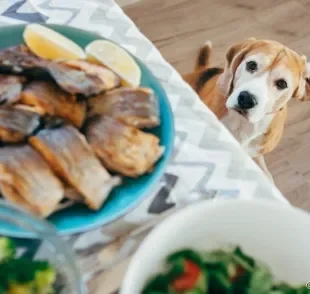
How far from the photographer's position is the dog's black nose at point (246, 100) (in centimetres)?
110

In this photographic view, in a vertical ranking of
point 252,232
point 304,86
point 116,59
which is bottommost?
point 304,86

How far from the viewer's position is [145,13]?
1.75 meters

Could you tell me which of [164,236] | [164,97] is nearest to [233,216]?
[164,236]

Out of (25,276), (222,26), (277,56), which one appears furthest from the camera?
(222,26)

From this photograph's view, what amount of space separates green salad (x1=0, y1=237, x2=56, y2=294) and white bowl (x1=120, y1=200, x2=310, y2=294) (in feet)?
0.33

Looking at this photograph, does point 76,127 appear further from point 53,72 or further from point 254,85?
point 254,85

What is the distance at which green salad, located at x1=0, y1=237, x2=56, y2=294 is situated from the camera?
18.5 inches

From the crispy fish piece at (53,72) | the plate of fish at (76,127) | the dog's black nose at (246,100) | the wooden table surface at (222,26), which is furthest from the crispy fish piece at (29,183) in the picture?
the wooden table surface at (222,26)

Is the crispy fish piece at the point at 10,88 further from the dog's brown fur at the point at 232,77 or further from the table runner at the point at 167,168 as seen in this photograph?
the dog's brown fur at the point at 232,77

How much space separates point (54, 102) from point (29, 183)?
11 cm

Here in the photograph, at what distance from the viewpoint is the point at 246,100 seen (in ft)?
3.63

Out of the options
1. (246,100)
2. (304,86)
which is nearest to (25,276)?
(246,100)

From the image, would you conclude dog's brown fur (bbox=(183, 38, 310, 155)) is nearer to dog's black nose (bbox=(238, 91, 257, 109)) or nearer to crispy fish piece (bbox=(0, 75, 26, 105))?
dog's black nose (bbox=(238, 91, 257, 109))

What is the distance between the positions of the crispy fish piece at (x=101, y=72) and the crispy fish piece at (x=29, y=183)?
137 mm
